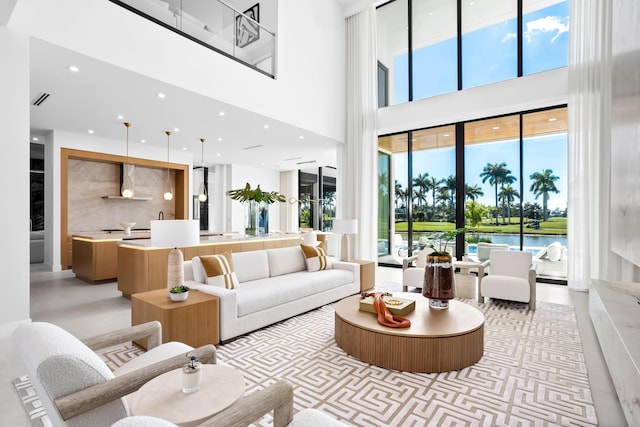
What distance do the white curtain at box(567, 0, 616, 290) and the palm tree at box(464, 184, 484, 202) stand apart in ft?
5.06

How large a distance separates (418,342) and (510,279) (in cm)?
250

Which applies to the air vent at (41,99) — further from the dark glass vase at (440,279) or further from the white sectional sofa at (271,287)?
the dark glass vase at (440,279)

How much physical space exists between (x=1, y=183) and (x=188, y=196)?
20.1ft

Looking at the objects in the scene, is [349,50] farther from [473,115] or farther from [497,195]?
[497,195]

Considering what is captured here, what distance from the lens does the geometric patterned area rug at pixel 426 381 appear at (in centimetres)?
201

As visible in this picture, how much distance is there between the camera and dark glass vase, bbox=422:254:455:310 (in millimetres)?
3119

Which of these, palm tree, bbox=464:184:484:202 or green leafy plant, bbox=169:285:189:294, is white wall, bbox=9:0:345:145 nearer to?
green leafy plant, bbox=169:285:189:294

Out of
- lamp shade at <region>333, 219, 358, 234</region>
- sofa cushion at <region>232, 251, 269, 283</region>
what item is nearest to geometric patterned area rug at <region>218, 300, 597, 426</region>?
sofa cushion at <region>232, 251, 269, 283</region>

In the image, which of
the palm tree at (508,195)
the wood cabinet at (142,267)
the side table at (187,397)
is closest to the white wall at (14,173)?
the wood cabinet at (142,267)

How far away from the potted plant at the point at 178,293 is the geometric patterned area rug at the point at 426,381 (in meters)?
0.60

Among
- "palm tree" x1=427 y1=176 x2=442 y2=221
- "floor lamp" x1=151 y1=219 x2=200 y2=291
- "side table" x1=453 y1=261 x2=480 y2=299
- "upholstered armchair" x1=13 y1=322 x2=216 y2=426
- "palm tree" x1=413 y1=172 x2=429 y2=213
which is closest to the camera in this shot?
Answer: "upholstered armchair" x1=13 y1=322 x2=216 y2=426

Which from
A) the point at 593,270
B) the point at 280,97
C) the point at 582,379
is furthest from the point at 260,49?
the point at 593,270

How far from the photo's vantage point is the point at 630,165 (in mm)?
2648

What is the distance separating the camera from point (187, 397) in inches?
57.2
